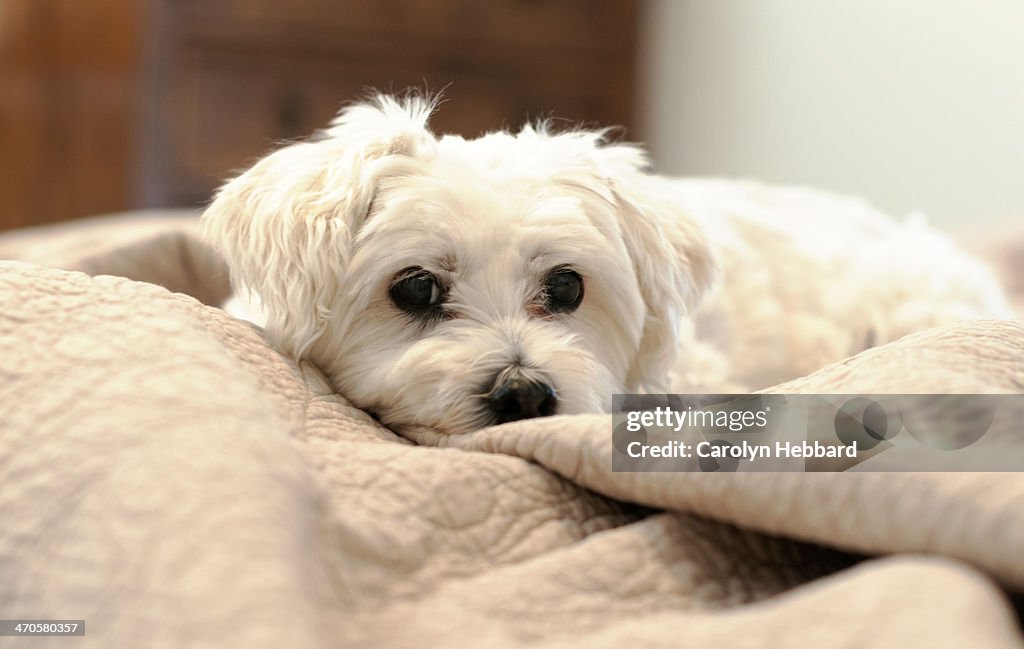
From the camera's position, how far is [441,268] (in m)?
1.37

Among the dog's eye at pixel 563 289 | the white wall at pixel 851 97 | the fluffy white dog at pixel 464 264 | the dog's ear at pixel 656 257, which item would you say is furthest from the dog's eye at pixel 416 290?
the white wall at pixel 851 97

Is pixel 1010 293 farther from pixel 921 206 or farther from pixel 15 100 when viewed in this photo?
pixel 15 100

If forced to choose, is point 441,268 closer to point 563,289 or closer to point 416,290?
point 416,290

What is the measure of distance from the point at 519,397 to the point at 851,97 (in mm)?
2910

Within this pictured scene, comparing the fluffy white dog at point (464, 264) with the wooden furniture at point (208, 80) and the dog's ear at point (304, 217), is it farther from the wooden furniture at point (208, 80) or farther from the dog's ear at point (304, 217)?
the wooden furniture at point (208, 80)

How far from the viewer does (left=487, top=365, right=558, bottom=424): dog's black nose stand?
4.00 feet

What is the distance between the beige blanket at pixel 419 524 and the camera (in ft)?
2.28

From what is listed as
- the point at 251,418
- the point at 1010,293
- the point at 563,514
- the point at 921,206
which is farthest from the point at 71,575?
the point at 921,206

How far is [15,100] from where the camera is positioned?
3.95 meters

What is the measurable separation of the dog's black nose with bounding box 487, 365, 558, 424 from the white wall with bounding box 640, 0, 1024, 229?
2.40m

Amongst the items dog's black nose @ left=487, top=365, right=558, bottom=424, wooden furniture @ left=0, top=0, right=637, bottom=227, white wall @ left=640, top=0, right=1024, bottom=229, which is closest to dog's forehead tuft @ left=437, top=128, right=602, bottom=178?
dog's black nose @ left=487, top=365, right=558, bottom=424

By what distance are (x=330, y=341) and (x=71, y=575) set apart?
0.60 meters

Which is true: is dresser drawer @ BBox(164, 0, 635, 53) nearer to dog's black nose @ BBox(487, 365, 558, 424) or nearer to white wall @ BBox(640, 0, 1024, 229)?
white wall @ BBox(640, 0, 1024, 229)

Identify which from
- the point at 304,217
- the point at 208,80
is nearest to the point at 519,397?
the point at 304,217
